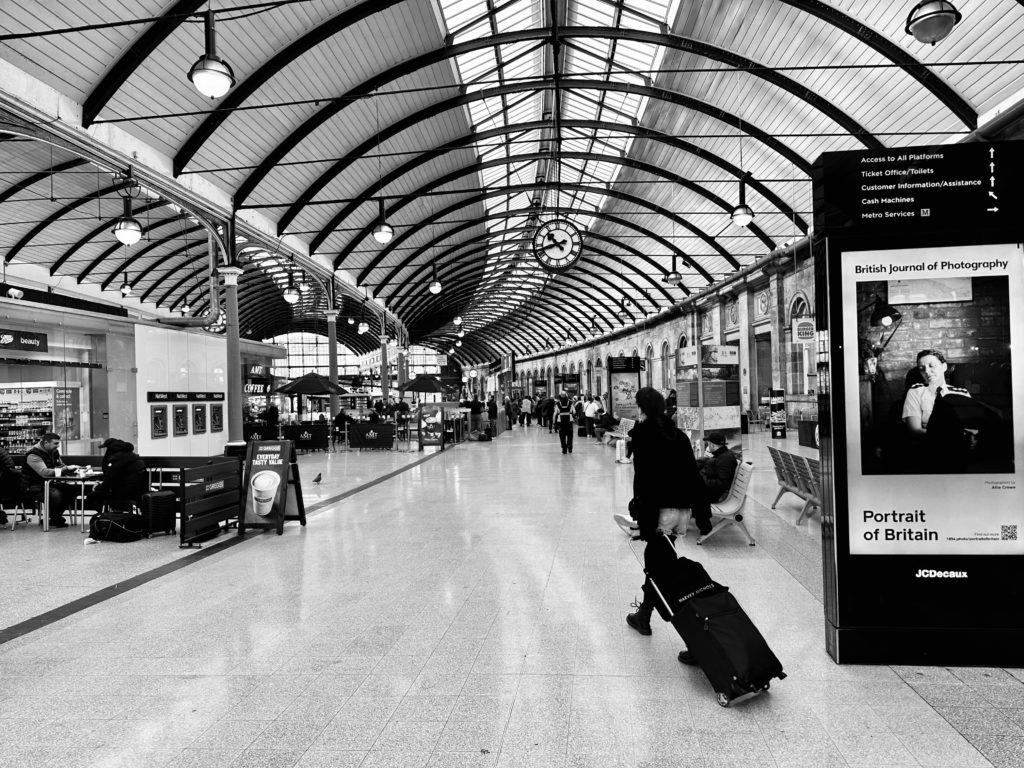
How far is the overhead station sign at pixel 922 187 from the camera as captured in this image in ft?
11.2

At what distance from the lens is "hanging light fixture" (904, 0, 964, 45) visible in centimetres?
630

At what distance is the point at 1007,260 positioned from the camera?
338 cm

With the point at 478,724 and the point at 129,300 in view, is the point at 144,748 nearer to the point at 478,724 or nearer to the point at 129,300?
the point at 478,724

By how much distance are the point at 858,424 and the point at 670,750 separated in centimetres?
195

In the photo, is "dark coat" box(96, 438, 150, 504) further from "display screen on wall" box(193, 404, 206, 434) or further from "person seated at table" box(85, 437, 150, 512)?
"display screen on wall" box(193, 404, 206, 434)

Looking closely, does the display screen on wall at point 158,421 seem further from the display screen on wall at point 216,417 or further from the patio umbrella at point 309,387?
the patio umbrella at point 309,387

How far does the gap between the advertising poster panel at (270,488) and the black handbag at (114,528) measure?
1.18 meters

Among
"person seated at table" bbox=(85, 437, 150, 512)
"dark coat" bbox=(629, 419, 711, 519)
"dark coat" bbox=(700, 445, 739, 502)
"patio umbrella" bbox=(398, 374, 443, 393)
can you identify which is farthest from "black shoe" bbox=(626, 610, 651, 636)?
"patio umbrella" bbox=(398, 374, 443, 393)

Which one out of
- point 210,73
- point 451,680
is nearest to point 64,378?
point 210,73

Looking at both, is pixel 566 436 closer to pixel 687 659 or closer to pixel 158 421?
pixel 158 421

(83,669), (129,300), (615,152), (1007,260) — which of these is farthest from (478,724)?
(129,300)

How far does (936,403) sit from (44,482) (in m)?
9.24

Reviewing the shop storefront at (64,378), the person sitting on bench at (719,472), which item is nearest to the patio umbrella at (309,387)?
the shop storefront at (64,378)

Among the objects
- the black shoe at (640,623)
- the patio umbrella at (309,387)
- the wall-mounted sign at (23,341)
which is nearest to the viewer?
the black shoe at (640,623)
